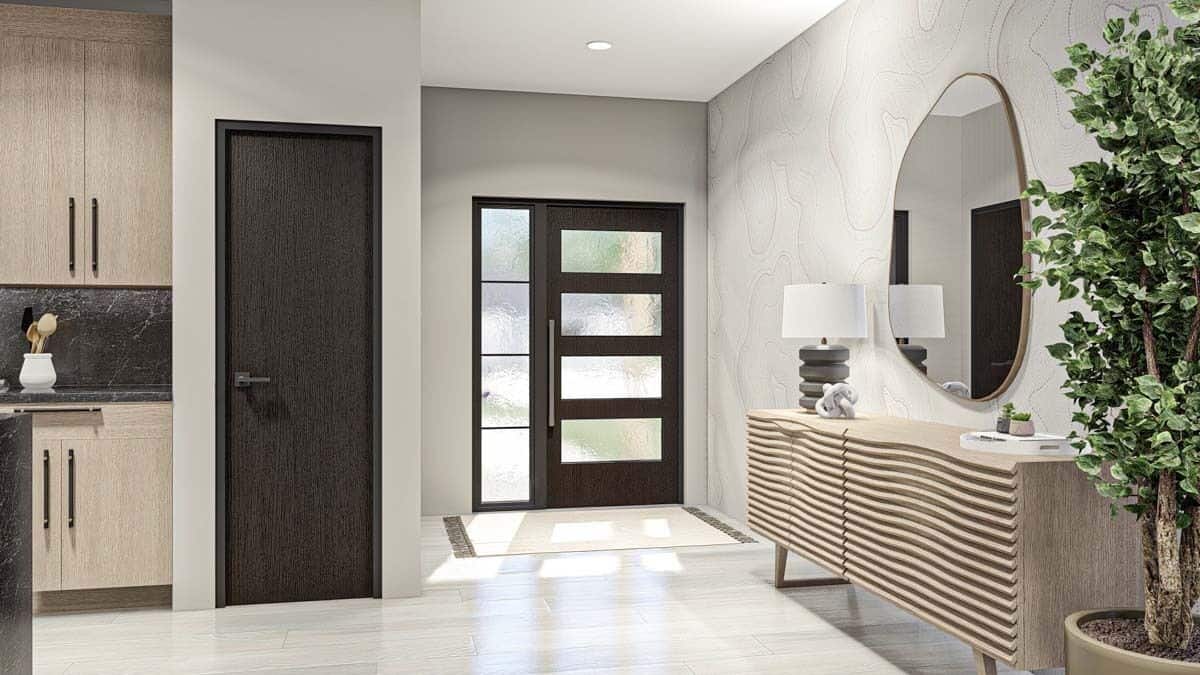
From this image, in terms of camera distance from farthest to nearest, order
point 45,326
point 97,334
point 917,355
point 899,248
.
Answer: point 97,334
point 45,326
point 899,248
point 917,355

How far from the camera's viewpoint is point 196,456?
3.73m

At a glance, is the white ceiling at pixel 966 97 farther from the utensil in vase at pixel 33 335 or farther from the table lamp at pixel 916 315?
the utensil in vase at pixel 33 335

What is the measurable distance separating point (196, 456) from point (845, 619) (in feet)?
8.74

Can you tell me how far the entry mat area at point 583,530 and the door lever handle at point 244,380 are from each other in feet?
4.56

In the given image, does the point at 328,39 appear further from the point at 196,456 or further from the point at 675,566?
the point at 675,566

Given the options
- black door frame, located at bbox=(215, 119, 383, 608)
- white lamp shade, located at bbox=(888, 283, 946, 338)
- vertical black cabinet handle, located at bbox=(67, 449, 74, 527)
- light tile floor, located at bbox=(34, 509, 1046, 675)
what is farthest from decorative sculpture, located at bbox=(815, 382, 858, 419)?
vertical black cabinet handle, located at bbox=(67, 449, 74, 527)

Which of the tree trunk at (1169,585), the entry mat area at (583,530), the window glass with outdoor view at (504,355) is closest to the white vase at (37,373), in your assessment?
the entry mat area at (583,530)

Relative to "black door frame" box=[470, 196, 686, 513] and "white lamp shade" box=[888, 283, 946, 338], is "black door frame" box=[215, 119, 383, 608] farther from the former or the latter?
"white lamp shade" box=[888, 283, 946, 338]

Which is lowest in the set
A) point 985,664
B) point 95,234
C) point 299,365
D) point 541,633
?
point 541,633

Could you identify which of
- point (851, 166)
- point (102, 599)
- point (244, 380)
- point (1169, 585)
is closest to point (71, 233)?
point (244, 380)

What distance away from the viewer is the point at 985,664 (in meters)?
2.64

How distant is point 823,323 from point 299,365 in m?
2.20

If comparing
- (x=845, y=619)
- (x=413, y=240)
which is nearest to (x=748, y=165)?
(x=413, y=240)

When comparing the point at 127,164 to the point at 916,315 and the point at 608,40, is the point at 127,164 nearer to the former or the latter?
the point at 608,40
